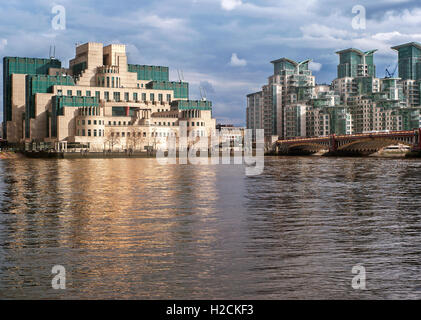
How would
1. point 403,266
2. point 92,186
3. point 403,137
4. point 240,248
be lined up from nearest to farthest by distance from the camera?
point 403,266 → point 240,248 → point 92,186 → point 403,137

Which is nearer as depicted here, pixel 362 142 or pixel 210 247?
pixel 210 247

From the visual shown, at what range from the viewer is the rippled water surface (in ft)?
48.4

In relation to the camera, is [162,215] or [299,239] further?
[162,215]

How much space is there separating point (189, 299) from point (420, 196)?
29.7 metres

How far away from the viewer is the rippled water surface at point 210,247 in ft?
48.4

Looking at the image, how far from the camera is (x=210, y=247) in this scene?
19781 mm

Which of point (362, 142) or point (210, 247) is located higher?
point (362, 142)

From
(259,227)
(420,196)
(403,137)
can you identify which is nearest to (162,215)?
(259,227)

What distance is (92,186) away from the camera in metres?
48.7

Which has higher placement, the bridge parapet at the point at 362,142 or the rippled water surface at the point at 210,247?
the bridge parapet at the point at 362,142

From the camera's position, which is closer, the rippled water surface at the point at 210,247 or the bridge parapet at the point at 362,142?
the rippled water surface at the point at 210,247

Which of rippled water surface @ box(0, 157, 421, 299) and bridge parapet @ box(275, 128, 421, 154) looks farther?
bridge parapet @ box(275, 128, 421, 154)

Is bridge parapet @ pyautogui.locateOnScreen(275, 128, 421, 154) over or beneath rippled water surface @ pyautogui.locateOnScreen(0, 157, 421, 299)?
over

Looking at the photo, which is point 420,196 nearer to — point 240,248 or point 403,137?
point 240,248
